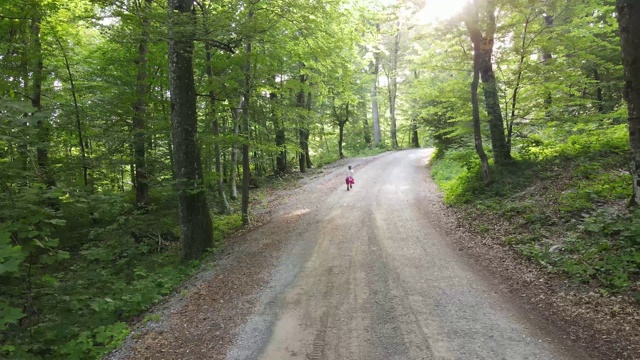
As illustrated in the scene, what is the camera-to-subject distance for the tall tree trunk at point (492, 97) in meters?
10.8

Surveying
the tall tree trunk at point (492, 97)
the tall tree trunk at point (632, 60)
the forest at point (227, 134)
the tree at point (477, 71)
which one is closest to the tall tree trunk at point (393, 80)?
the forest at point (227, 134)

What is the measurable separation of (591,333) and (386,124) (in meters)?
39.1

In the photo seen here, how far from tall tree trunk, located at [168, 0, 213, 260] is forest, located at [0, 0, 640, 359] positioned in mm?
35

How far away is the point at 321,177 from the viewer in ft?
68.4

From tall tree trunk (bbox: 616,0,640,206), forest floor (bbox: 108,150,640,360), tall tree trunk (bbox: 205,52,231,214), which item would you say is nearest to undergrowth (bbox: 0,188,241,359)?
forest floor (bbox: 108,150,640,360)

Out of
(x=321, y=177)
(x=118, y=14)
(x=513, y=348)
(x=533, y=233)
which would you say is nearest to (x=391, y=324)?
(x=513, y=348)

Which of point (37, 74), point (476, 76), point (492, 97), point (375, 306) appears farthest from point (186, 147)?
point (492, 97)

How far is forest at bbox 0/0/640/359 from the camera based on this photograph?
6.13 meters

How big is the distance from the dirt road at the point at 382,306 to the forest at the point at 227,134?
1.63 m

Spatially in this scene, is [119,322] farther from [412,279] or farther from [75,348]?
[412,279]

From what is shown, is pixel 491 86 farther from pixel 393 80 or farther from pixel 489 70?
pixel 393 80

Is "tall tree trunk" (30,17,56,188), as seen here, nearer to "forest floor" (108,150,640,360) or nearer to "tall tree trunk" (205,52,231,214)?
"tall tree trunk" (205,52,231,214)

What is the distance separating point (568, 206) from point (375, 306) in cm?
515

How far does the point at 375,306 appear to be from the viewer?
5.82 meters
